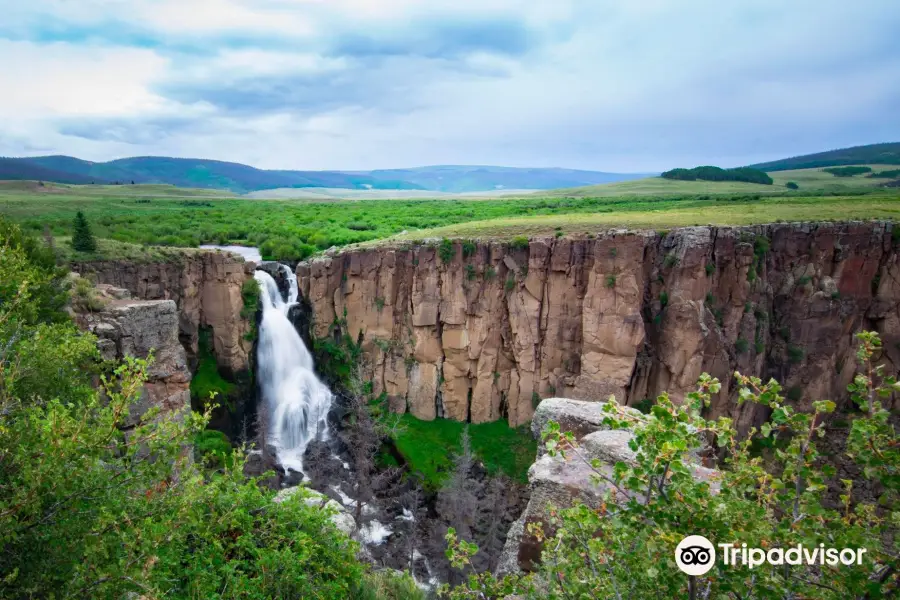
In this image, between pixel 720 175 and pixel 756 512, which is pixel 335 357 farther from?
pixel 720 175

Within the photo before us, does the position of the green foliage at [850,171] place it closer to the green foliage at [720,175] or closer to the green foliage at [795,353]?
the green foliage at [720,175]

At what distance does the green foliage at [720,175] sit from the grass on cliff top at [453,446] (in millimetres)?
98112

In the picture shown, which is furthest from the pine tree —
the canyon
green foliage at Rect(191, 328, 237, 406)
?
green foliage at Rect(191, 328, 237, 406)

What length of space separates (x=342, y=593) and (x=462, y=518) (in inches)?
637

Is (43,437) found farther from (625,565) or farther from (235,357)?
(235,357)

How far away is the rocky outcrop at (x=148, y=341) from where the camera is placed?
62.3 ft

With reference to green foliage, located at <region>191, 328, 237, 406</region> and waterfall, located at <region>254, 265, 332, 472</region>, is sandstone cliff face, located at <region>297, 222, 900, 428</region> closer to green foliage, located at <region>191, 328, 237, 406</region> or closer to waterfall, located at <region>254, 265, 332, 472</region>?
waterfall, located at <region>254, 265, 332, 472</region>

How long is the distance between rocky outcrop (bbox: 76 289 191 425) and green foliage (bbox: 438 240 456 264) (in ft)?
62.7

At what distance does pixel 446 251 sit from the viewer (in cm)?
3597

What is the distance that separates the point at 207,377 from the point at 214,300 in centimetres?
533

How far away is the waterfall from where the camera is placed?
113 feet

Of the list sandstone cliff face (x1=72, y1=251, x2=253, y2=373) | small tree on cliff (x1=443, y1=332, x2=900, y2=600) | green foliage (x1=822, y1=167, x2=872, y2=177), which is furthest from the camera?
green foliage (x1=822, y1=167, x2=872, y2=177)

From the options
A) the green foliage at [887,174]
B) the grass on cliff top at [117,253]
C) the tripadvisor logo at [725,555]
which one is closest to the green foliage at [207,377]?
the grass on cliff top at [117,253]

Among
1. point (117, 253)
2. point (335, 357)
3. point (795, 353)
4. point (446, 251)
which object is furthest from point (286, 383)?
point (795, 353)
